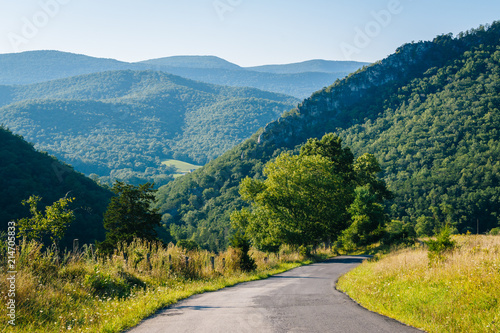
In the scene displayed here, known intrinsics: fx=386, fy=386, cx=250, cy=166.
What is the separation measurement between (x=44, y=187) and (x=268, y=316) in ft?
253

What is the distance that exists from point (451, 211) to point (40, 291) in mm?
120752

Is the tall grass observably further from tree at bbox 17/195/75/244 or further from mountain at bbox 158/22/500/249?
mountain at bbox 158/22/500/249

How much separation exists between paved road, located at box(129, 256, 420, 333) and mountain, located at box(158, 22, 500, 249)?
99.3 meters

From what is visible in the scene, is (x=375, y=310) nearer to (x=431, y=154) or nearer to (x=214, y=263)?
(x=214, y=263)

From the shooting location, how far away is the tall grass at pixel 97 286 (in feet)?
26.8

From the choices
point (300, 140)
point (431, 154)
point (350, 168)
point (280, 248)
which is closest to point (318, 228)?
point (280, 248)

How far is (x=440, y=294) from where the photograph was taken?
949cm

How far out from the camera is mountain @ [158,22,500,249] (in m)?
116

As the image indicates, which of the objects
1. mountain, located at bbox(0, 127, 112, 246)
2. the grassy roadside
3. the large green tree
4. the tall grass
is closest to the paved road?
the grassy roadside

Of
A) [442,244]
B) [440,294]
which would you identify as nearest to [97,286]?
[440,294]

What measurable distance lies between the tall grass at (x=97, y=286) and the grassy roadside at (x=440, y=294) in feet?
19.4

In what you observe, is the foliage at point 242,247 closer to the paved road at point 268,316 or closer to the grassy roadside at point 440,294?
the paved road at point 268,316

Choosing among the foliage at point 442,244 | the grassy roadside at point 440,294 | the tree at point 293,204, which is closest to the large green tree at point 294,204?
the tree at point 293,204

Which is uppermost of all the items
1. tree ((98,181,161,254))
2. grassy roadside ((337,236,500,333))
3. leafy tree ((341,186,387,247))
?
tree ((98,181,161,254))
